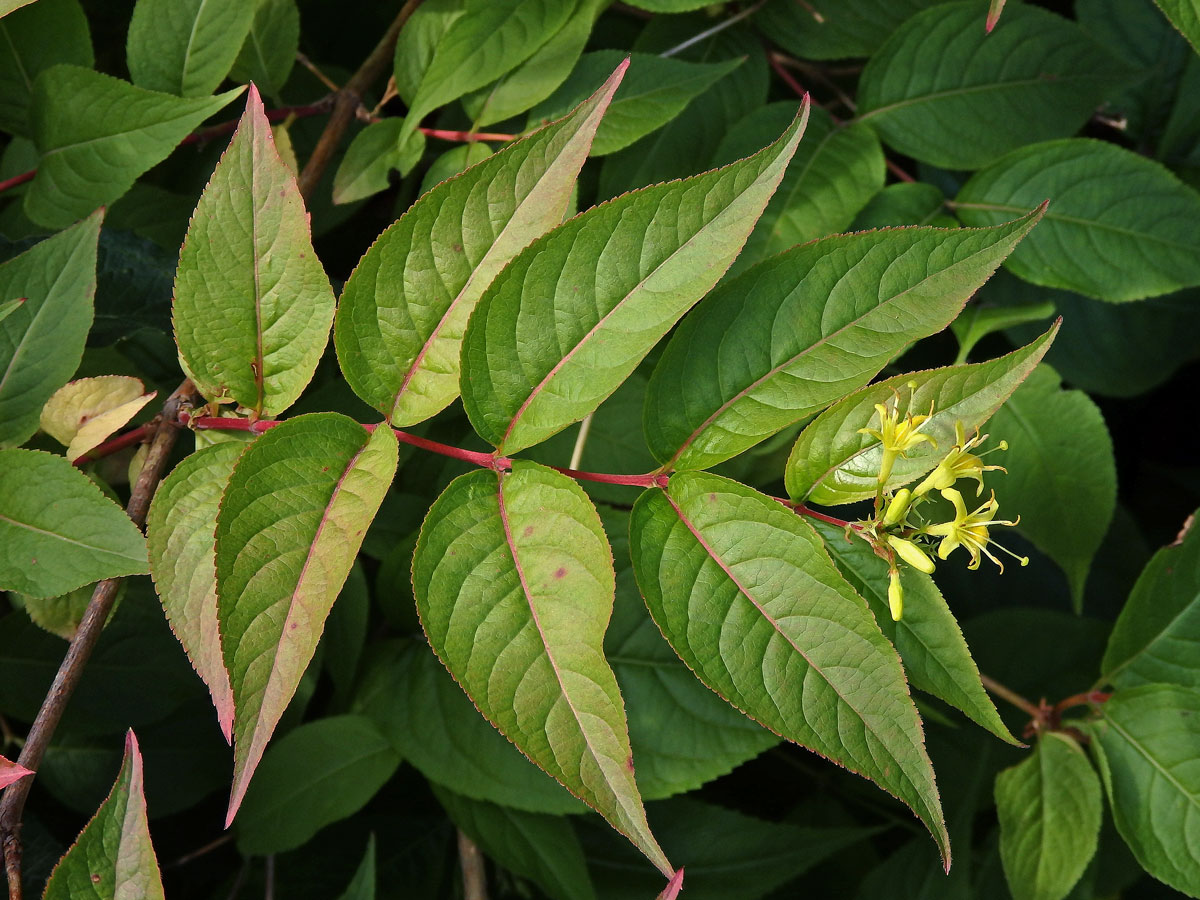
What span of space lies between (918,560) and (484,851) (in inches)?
29.7

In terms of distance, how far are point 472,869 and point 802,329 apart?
87 cm

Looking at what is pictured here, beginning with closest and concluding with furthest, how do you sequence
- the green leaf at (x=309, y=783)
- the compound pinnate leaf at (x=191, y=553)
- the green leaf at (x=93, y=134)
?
the compound pinnate leaf at (x=191, y=553) < the green leaf at (x=93, y=134) < the green leaf at (x=309, y=783)

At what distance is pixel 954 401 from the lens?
29.6 inches

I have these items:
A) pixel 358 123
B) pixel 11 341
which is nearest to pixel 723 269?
pixel 11 341

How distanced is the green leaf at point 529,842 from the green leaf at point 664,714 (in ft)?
0.50

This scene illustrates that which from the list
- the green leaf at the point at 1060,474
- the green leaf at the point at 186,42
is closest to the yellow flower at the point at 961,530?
the green leaf at the point at 1060,474

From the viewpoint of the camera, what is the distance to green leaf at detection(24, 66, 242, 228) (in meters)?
0.96

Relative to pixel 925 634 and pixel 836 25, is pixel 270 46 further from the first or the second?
pixel 925 634

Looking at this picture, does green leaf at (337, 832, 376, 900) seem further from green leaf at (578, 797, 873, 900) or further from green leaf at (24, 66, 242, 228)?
green leaf at (24, 66, 242, 228)

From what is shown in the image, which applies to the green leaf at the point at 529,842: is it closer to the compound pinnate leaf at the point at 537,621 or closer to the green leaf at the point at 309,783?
the green leaf at the point at 309,783

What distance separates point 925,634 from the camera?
2.54ft

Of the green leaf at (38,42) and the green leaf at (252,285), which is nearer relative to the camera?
the green leaf at (252,285)

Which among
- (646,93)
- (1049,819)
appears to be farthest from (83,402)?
(1049,819)

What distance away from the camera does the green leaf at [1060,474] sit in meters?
1.24
